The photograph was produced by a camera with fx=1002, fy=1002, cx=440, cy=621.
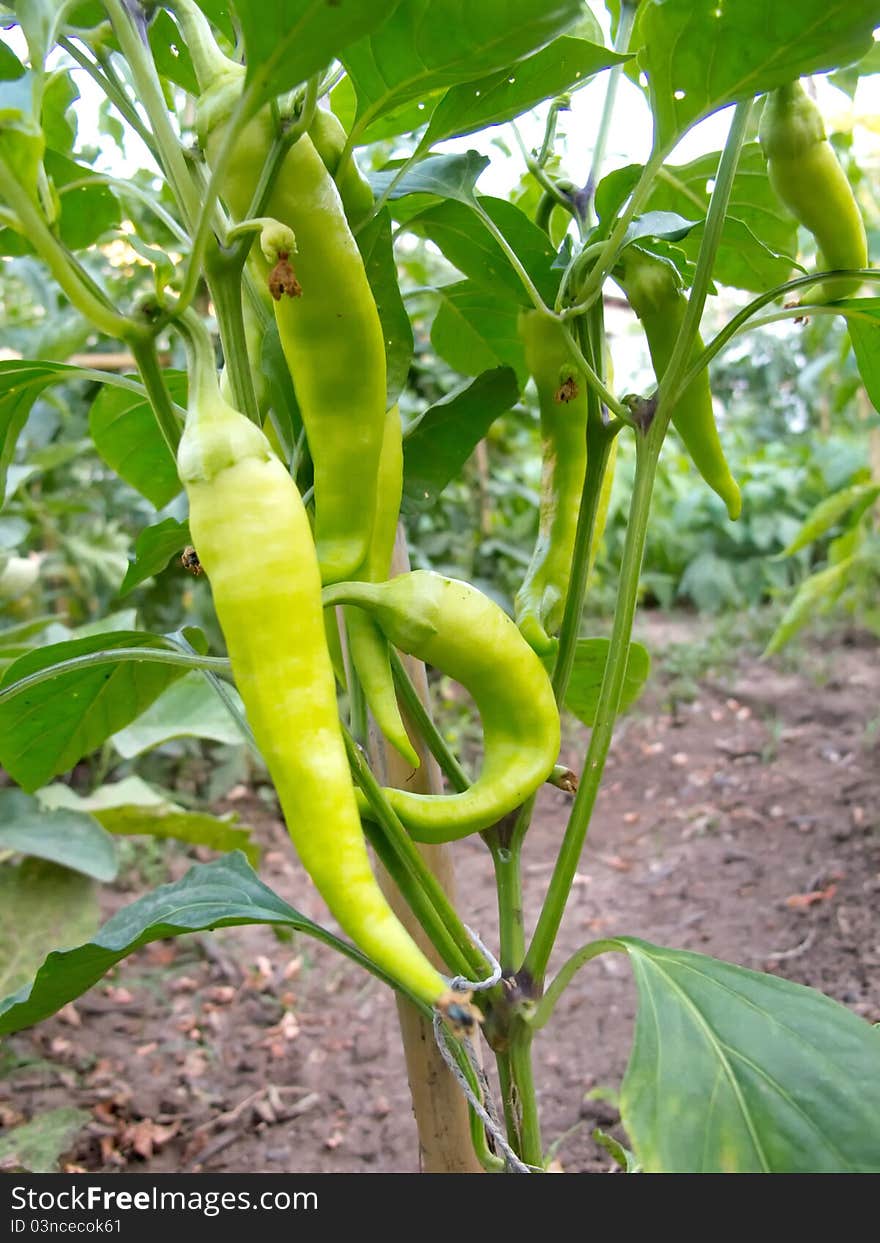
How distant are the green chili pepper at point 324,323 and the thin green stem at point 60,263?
8cm

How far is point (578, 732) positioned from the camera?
106 inches

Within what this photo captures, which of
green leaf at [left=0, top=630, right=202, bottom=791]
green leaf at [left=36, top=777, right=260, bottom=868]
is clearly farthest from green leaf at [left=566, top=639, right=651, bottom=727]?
green leaf at [left=36, top=777, right=260, bottom=868]

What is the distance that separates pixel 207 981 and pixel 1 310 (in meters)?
2.39

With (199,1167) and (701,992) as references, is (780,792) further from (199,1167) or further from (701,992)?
(701,992)

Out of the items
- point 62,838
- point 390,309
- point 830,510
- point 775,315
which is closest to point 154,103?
point 390,309

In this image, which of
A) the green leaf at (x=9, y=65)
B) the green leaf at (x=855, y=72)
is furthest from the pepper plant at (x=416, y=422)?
the green leaf at (x=855, y=72)

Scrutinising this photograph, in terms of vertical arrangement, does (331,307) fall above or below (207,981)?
above

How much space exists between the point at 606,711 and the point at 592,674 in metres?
0.25

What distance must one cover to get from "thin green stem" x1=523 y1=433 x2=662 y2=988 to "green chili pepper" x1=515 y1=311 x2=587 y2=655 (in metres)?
Answer: 0.06

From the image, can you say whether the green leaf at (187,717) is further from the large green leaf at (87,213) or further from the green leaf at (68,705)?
the large green leaf at (87,213)

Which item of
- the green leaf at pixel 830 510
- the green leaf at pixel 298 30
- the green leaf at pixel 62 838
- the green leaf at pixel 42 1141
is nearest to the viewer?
the green leaf at pixel 298 30

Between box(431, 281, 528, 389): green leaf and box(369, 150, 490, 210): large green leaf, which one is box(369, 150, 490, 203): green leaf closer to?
box(369, 150, 490, 210): large green leaf

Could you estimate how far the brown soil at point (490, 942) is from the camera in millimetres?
1327

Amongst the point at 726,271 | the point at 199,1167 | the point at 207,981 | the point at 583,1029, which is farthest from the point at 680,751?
the point at 726,271
